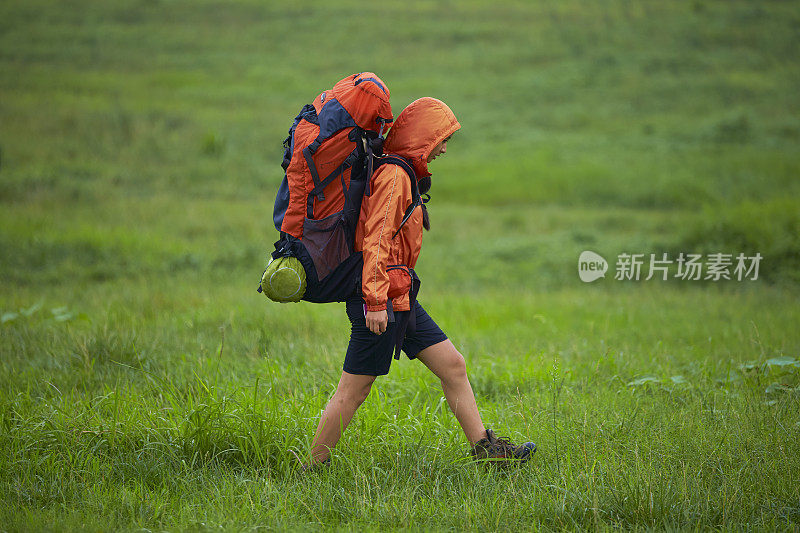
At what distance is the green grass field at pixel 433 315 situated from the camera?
11.7 feet

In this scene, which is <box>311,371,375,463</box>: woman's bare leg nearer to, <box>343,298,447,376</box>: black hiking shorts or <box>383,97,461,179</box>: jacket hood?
<box>343,298,447,376</box>: black hiking shorts

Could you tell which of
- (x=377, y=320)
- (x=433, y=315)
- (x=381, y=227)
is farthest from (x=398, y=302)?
(x=433, y=315)

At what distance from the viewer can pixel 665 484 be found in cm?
351

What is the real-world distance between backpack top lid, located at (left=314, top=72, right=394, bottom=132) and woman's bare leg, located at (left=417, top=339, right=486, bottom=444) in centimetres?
129

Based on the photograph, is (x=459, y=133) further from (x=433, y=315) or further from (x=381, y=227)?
(x=381, y=227)

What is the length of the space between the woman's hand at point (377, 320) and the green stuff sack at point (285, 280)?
15.3 inches

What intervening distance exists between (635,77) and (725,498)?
2973cm

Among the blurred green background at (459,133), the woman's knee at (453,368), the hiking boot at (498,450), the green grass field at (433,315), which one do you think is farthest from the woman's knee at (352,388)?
the blurred green background at (459,133)

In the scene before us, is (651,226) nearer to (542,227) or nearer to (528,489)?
(542,227)

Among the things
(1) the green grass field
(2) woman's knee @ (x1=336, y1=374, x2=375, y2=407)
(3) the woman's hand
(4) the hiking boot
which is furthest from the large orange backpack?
(4) the hiking boot

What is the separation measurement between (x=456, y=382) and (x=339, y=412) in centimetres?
67

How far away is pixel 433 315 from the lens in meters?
8.00

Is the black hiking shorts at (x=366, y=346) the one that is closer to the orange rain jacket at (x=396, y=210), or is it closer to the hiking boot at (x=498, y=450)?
the orange rain jacket at (x=396, y=210)

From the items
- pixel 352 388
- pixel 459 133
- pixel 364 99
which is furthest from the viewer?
pixel 459 133
